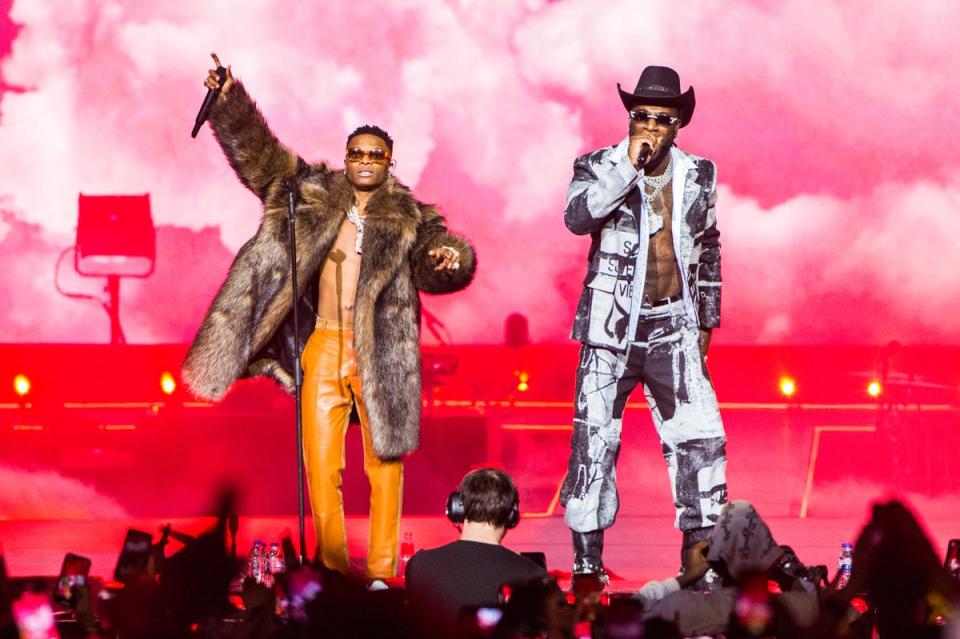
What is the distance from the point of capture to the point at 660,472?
8883mm

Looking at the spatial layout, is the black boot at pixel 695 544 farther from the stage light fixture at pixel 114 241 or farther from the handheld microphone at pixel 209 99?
the stage light fixture at pixel 114 241

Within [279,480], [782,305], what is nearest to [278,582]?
[279,480]

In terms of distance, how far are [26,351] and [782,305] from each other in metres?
4.42

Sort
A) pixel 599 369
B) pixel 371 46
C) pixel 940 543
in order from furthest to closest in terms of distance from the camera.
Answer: pixel 371 46 → pixel 940 543 → pixel 599 369

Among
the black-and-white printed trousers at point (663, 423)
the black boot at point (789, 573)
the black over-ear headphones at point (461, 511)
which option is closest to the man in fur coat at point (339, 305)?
the black-and-white printed trousers at point (663, 423)

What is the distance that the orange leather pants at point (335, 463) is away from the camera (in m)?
5.35

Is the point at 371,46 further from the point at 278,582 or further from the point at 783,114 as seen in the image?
the point at 278,582

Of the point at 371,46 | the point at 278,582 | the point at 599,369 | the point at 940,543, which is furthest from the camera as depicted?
the point at 371,46

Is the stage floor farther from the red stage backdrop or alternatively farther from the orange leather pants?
the red stage backdrop

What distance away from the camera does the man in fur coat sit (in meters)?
5.33

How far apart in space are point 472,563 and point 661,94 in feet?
6.27

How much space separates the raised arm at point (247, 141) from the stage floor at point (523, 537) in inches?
65.6

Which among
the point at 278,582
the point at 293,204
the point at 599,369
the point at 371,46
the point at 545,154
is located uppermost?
the point at 371,46

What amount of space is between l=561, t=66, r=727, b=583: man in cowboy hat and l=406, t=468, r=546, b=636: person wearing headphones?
44.9 inches
